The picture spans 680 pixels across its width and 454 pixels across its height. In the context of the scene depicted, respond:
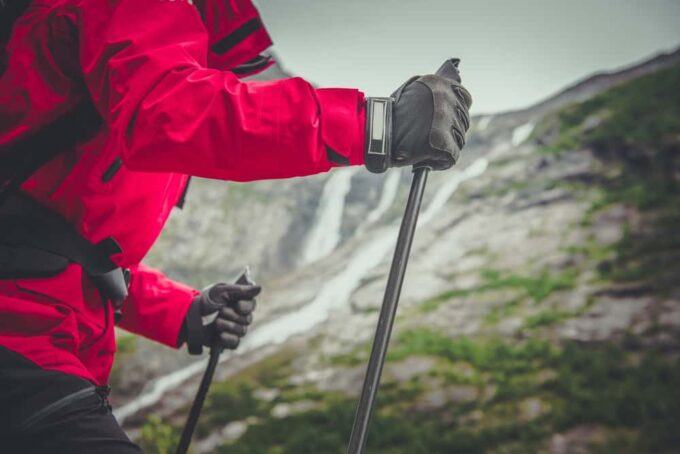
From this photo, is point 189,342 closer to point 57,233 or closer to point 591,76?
point 57,233

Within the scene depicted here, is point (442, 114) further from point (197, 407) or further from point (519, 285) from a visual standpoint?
point (519, 285)

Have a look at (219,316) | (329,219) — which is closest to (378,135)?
(219,316)

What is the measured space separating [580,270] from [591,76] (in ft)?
95.9

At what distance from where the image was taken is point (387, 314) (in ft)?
5.59

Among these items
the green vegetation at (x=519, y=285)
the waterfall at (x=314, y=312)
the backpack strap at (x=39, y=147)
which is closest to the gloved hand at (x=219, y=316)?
the backpack strap at (x=39, y=147)

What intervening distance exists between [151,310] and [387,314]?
4.48 ft

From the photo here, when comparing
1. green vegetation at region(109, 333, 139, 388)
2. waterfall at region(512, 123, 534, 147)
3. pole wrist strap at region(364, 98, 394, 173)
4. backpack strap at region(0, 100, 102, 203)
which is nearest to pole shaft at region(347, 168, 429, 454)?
pole wrist strap at region(364, 98, 394, 173)

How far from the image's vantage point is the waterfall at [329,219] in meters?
25.3

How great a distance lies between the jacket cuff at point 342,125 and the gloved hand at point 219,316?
4.09ft

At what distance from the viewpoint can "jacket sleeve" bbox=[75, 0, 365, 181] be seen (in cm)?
132

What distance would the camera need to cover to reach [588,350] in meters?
8.18

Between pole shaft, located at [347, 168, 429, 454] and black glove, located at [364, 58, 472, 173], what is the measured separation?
0.67 ft

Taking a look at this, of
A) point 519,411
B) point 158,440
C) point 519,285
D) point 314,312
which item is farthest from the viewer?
point 314,312

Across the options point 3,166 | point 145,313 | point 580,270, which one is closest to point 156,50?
point 3,166
